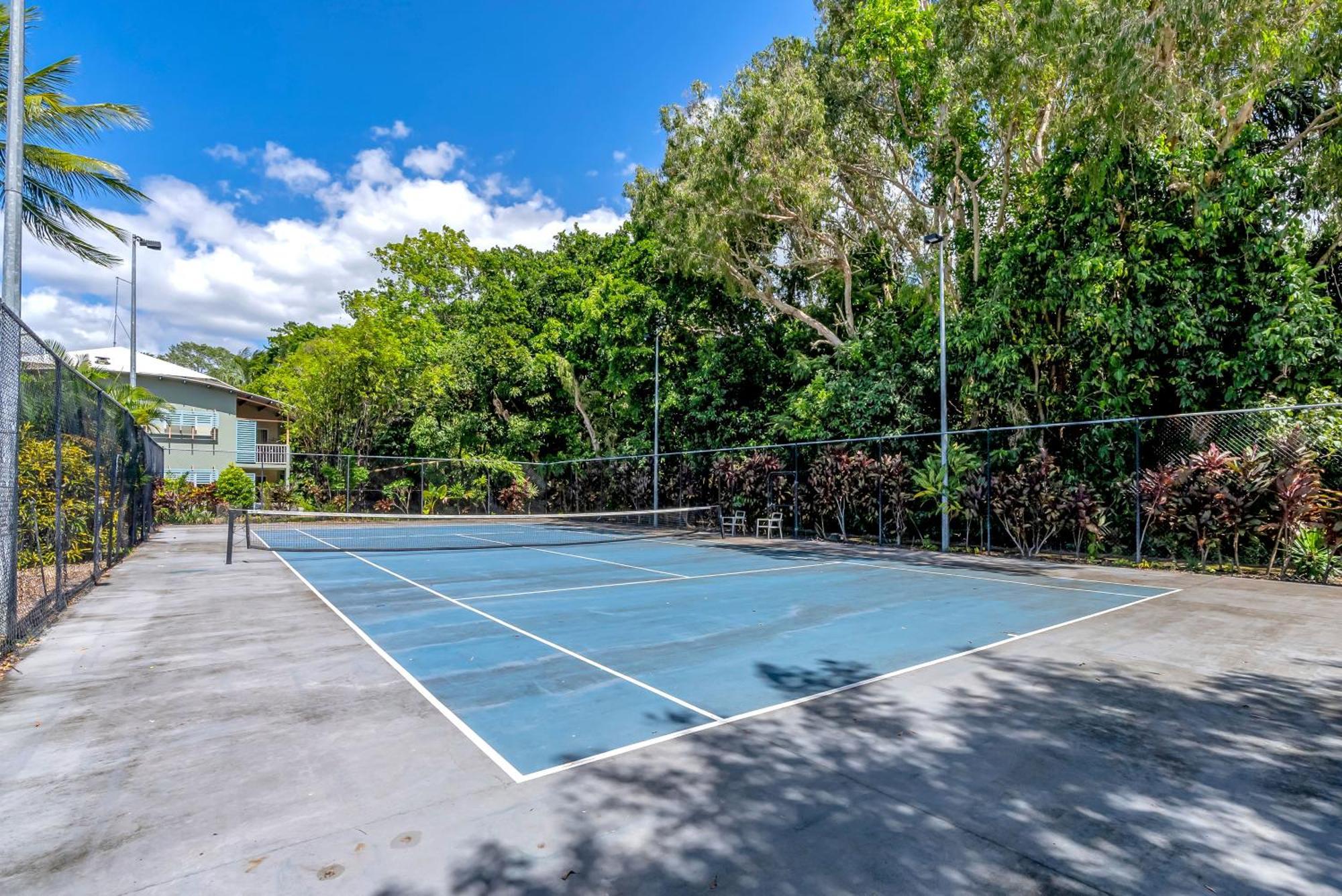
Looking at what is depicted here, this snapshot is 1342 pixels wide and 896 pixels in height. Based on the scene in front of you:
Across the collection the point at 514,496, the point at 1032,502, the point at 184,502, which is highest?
the point at 1032,502

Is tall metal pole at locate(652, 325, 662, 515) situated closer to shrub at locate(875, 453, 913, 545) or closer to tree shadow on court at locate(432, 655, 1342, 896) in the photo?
shrub at locate(875, 453, 913, 545)

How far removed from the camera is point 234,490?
26016mm

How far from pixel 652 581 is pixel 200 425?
31.4 metres

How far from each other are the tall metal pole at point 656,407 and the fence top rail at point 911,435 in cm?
46

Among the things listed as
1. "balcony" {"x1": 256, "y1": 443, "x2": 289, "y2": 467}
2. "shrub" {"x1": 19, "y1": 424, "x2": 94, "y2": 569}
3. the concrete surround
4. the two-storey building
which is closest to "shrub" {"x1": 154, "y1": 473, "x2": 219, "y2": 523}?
the two-storey building

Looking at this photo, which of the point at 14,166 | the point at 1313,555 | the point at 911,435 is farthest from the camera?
the point at 911,435

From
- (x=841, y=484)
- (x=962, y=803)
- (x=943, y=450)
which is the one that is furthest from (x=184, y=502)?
(x=962, y=803)

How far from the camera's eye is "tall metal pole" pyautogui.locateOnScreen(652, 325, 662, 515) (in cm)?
2413

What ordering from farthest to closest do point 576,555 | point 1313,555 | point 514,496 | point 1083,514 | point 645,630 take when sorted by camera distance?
point 514,496 → point 576,555 → point 1083,514 → point 1313,555 → point 645,630

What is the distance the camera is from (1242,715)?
446 centimetres

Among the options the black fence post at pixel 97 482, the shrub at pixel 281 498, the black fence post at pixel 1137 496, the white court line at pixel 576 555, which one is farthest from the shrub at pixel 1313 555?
the shrub at pixel 281 498

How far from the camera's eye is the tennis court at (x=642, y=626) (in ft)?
14.7

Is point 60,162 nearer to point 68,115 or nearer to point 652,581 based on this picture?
point 68,115

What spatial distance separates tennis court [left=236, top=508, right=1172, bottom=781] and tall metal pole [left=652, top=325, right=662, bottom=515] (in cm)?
956
